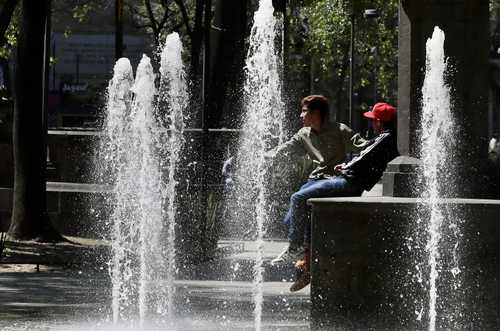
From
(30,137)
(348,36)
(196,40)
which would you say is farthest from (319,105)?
(348,36)

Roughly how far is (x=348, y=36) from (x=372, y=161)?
4362 centimetres

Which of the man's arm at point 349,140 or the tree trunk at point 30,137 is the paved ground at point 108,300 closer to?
the man's arm at point 349,140

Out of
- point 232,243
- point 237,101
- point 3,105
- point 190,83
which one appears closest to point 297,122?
point 190,83

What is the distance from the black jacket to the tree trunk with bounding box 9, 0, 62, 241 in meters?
7.77

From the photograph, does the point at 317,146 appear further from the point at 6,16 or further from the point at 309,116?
the point at 6,16

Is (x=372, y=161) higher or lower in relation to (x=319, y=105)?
lower

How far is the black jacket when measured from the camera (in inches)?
415

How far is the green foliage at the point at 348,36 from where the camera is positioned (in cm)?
4626

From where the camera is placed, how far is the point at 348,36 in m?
53.8

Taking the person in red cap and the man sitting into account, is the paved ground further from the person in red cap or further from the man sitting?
the man sitting

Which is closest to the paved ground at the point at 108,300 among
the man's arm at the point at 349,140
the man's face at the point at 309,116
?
the man's arm at the point at 349,140

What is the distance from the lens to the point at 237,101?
1078 inches

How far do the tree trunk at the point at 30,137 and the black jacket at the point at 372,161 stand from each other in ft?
25.5

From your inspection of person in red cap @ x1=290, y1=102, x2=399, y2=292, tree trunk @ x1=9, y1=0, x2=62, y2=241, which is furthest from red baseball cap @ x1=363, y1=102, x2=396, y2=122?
tree trunk @ x1=9, y1=0, x2=62, y2=241
